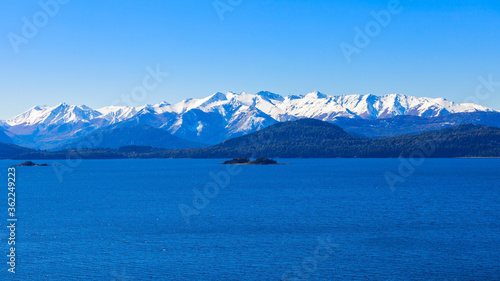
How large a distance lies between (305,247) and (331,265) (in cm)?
777

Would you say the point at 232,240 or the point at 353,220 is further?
the point at 353,220

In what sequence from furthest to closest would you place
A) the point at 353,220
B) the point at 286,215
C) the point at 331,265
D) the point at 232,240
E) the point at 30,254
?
the point at 286,215 → the point at 353,220 → the point at 232,240 → the point at 30,254 → the point at 331,265

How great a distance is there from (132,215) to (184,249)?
100 ft

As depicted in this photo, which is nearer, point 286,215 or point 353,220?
point 353,220

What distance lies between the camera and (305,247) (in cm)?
6050

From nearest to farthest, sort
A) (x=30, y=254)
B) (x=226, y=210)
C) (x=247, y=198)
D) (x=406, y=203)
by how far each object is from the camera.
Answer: (x=30, y=254)
(x=226, y=210)
(x=406, y=203)
(x=247, y=198)

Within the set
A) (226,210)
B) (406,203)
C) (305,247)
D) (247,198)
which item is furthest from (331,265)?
(247,198)

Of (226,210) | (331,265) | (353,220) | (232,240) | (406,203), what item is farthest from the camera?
(406,203)

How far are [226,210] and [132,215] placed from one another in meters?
16.8

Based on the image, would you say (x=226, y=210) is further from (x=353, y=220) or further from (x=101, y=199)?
(x=101, y=199)

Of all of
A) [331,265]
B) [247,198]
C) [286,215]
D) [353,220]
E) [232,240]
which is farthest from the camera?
[247,198]

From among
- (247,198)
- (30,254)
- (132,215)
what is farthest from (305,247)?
(247,198)

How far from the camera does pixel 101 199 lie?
11612cm

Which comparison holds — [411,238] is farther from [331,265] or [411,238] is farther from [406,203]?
[406,203]
